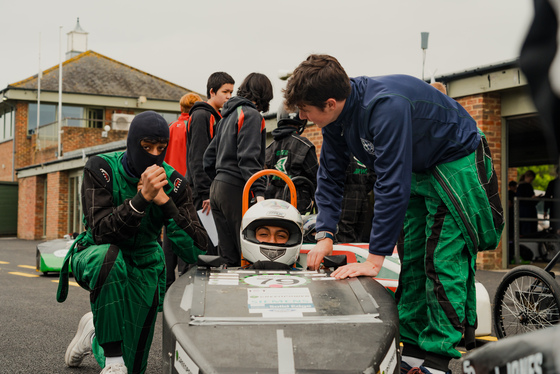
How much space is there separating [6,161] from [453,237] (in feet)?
130

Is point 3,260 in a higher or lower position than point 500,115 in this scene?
lower

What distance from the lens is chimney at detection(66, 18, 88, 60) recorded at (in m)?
48.1

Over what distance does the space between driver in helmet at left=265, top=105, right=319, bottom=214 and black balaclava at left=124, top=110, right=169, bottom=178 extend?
195 cm

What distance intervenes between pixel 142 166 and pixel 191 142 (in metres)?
2.26

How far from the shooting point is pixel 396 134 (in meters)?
2.79

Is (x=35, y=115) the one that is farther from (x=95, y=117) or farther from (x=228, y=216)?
(x=228, y=216)

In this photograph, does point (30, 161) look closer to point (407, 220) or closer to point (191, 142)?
point (191, 142)

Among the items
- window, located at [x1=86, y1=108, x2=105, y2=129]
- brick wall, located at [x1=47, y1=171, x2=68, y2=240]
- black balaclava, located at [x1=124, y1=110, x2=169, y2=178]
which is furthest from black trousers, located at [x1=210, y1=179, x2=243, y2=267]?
window, located at [x1=86, y1=108, x2=105, y2=129]

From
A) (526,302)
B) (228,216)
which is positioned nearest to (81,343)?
(228,216)

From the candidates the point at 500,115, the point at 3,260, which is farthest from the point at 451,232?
the point at 3,260

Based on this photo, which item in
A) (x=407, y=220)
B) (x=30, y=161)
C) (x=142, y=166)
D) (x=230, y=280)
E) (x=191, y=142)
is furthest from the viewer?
(x=30, y=161)

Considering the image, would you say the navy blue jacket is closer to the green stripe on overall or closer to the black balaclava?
the green stripe on overall

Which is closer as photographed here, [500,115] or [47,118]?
[500,115]

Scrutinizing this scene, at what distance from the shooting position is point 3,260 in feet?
48.5
